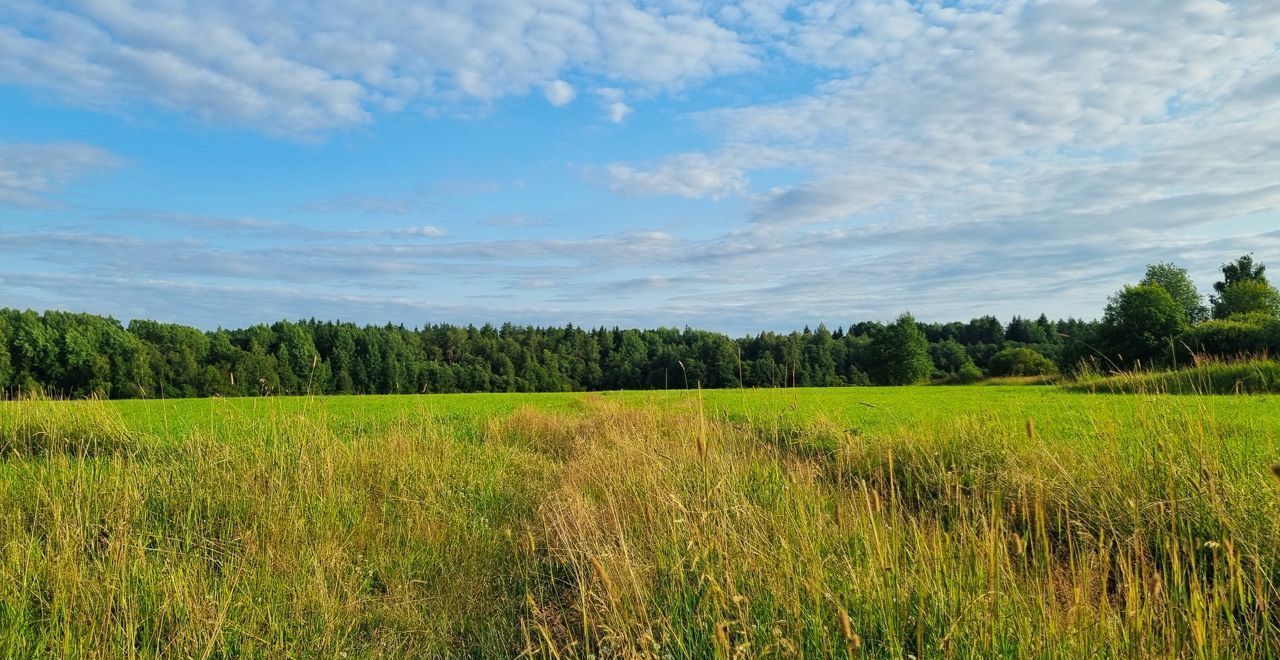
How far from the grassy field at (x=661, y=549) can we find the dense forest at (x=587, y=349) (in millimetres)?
15668

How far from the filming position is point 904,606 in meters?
2.99

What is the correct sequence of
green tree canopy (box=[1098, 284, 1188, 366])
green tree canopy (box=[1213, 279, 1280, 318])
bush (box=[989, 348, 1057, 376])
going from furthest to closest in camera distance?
bush (box=[989, 348, 1057, 376]) → green tree canopy (box=[1213, 279, 1280, 318]) → green tree canopy (box=[1098, 284, 1188, 366])

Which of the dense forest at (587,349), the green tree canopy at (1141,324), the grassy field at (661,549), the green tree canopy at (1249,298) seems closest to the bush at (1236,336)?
the dense forest at (587,349)

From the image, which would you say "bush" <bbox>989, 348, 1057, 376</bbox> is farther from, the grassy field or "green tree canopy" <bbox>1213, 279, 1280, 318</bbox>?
the grassy field

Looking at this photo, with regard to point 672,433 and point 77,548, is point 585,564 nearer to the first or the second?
point 77,548

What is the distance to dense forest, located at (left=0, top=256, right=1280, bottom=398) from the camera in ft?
122

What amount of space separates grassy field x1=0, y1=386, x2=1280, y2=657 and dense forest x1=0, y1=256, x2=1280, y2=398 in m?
15.7

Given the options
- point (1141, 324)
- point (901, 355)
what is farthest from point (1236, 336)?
point (901, 355)

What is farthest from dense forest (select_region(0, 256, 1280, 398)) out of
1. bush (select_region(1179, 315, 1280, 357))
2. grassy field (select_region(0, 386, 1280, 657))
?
grassy field (select_region(0, 386, 1280, 657))

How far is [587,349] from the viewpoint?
267 ft

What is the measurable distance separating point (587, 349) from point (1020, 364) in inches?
1826

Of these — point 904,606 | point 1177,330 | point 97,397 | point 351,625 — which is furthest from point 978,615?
point 1177,330

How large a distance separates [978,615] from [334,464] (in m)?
6.74

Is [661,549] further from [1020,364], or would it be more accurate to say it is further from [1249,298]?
[1249,298]
